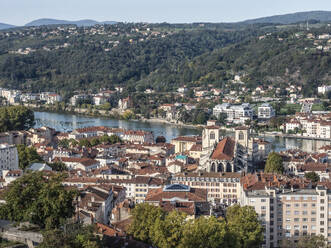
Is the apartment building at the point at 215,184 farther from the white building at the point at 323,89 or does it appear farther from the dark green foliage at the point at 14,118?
the white building at the point at 323,89

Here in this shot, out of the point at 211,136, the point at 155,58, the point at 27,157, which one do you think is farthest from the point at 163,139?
the point at 155,58

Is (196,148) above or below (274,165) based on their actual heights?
below

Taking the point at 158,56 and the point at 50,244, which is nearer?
the point at 50,244

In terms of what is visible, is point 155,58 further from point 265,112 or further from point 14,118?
point 14,118

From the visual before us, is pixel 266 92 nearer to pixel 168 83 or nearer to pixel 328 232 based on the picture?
pixel 168 83

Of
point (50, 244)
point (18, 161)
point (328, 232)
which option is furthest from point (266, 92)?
point (50, 244)

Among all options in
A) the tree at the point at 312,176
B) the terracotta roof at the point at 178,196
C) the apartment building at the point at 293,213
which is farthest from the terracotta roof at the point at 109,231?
the tree at the point at 312,176
